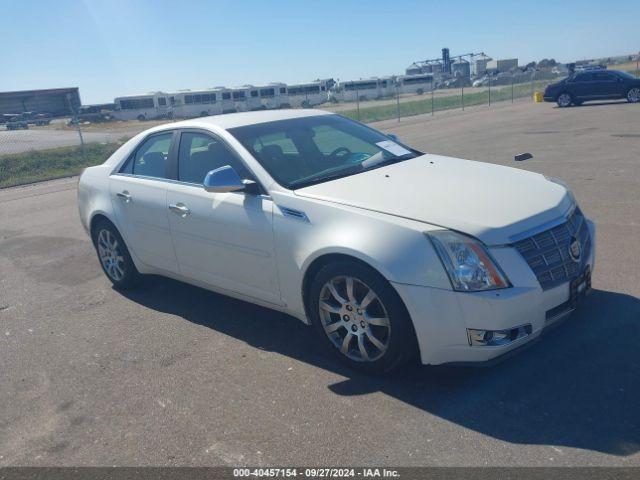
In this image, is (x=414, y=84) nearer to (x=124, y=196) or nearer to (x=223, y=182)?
(x=124, y=196)

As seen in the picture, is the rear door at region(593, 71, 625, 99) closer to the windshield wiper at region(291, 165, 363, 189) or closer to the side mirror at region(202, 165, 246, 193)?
the windshield wiper at region(291, 165, 363, 189)

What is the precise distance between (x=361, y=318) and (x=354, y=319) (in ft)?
0.20

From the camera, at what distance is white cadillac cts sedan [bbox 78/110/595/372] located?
134 inches

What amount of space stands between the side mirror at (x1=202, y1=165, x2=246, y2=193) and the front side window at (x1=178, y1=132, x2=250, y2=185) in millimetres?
236

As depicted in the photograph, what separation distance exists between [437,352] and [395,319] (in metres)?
0.30

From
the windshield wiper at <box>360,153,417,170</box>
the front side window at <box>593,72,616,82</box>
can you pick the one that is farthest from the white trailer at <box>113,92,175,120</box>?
the windshield wiper at <box>360,153,417,170</box>

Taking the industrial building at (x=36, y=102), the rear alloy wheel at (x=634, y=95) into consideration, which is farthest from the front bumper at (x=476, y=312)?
the industrial building at (x=36, y=102)

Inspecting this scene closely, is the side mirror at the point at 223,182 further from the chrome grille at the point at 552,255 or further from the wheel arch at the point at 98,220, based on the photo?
the chrome grille at the point at 552,255

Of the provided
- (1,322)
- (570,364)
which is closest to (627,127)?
(570,364)

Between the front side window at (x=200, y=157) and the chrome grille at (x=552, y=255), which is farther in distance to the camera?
the front side window at (x=200, y=157)

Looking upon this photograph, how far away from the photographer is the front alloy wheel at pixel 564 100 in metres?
27.3

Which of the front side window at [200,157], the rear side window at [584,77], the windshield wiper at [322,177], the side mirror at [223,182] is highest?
the front side window at [200,157]

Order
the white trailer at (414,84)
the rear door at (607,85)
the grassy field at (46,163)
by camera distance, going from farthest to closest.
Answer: the white trailer at (414,84)
the rear door at (607,85)
the grassy field at (46,163)

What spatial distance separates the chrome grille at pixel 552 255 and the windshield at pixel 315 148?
1519 millimetres
